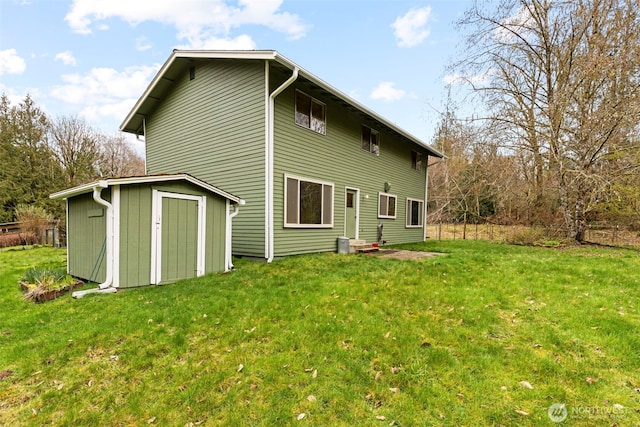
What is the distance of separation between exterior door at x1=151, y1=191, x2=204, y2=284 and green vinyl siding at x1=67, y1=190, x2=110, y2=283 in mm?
840

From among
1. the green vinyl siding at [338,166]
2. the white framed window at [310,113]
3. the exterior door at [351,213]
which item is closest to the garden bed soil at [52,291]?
the green vinyl siding at [338,166]

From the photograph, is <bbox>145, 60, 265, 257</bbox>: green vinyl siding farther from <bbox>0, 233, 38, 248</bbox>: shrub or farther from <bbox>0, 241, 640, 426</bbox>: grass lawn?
<bbox>0, 233, 38, 248</bbox>: shrub

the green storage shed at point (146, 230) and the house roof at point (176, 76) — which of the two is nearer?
the green storage shed at point (146, 230)

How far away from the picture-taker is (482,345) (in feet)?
10.4

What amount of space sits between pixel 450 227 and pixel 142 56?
731 inches

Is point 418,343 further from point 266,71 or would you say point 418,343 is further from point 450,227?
point 450,227

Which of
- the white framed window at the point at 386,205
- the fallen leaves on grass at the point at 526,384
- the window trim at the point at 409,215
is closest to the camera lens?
the fallen leaves on grass at the point at 526,384

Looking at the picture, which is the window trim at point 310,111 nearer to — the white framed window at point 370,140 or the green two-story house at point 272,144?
the green two-story house at point 272,144

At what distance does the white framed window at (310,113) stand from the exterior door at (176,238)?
3668 millimetres

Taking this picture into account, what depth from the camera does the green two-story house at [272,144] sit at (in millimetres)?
7414

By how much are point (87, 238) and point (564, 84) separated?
14.4m

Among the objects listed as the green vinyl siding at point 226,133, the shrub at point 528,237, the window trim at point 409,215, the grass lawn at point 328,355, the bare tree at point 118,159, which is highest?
the bare tree at point 118,159

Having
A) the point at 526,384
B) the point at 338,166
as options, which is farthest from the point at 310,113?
the point at 526,384

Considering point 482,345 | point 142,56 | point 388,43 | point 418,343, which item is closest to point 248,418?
point 418,343
